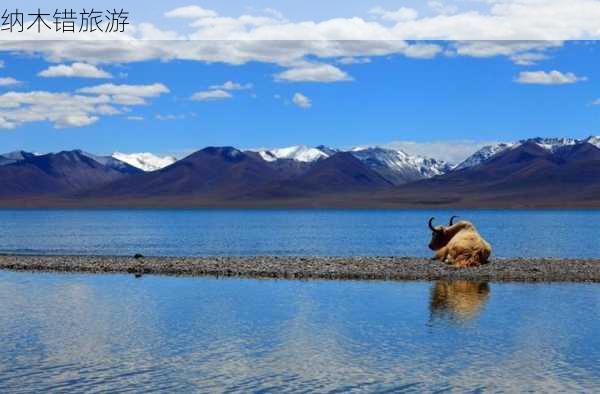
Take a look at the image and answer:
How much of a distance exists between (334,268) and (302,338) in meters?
14.9

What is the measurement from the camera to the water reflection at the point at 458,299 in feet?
73.5

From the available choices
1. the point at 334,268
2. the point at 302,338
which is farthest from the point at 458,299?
the point at 334,268

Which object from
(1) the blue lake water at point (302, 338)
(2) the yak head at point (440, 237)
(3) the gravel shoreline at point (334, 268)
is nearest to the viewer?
(1) the blue lake water at point (302, 338)

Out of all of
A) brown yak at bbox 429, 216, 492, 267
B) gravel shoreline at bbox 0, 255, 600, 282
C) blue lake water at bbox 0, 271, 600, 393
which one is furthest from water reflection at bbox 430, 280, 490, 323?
brown yak at bbox 429, 216, 492, 267

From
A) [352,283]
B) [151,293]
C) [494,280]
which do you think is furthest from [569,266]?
[151,293]

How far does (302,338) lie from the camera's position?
19.1m

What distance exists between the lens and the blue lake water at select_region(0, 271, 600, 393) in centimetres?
1518

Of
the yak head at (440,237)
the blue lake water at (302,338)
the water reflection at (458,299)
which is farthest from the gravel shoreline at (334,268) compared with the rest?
the blue lake water at (302,338)

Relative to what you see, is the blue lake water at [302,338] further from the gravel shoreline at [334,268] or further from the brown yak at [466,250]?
the brown yak at [466,250]

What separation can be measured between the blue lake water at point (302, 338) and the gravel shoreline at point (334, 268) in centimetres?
258

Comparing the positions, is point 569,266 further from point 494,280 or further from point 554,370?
point 554,370

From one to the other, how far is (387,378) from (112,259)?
27309 mm

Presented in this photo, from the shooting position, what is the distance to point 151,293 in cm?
2747

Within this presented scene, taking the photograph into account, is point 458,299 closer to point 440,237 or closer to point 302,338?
point 302,338
